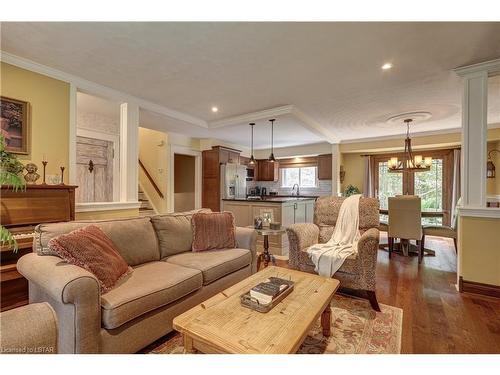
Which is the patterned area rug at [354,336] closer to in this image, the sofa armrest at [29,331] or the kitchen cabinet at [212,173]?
the sofa armrest at [29,331]

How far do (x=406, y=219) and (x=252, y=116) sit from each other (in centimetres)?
312

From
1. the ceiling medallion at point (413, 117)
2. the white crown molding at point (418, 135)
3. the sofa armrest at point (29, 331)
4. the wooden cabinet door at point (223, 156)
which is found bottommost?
the sofa armrest at point (29, 331)

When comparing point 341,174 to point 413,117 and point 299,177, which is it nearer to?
point 299,177

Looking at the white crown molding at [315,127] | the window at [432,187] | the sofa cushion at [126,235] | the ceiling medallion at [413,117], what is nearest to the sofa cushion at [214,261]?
the sofa cushion at [126,235]

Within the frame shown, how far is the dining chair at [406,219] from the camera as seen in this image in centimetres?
378

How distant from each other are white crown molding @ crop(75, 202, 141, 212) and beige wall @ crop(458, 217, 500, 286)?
4.22 m

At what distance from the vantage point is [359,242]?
2.25m

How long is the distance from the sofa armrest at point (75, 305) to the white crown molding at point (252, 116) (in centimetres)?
344

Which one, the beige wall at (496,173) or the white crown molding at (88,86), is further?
the beige wall at (496,173)

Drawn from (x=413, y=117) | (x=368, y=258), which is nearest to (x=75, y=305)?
(x=368, y=258)

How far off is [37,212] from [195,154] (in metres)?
3.90
